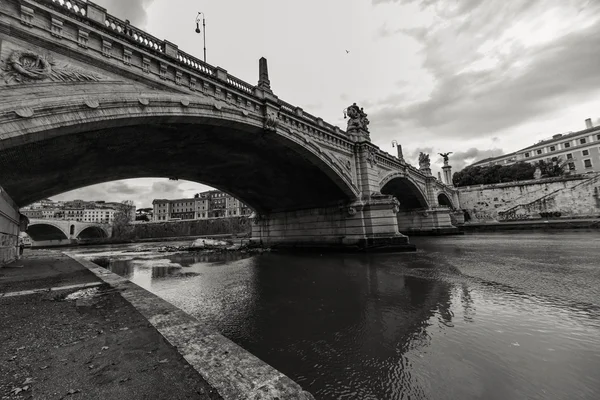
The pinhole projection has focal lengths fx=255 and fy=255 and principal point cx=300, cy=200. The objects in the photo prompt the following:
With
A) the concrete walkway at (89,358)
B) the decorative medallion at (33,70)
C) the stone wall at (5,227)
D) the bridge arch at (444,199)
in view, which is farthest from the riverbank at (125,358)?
the bridge arch at (444,199)

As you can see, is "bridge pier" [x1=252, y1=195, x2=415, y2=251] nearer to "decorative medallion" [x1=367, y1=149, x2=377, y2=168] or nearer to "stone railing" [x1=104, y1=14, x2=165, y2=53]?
"decorative medallion" [x1=367, y1=149, x2=377, y2=168]

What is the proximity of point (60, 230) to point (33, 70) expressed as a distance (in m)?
64.6

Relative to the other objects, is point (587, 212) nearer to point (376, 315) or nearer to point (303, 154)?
point (303, 154)

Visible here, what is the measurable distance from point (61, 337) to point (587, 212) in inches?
2186

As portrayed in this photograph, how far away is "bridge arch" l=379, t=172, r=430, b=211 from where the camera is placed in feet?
89.5

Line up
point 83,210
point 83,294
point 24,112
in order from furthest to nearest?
point 83,210 → point 24,112 → point 83,294

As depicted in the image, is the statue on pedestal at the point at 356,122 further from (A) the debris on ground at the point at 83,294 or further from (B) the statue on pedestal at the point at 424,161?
(B) the statue on pedestal at the point at 424,161

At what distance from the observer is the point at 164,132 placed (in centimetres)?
1137

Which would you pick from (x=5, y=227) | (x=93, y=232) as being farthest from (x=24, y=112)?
(x=93, y=232)

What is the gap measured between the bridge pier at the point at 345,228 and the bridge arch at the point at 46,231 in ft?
177

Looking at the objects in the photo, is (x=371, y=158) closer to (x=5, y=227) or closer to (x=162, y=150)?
(x=162, y=150)

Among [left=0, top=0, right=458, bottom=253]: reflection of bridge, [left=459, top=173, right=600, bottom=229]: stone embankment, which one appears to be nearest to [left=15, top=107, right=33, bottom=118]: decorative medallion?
[left=0, top=0, right=458, bottom=253]: reflection of bridge

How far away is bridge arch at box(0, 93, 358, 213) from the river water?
5741 mm

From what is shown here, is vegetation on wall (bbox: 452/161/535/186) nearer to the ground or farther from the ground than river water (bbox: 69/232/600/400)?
farther from the ground
